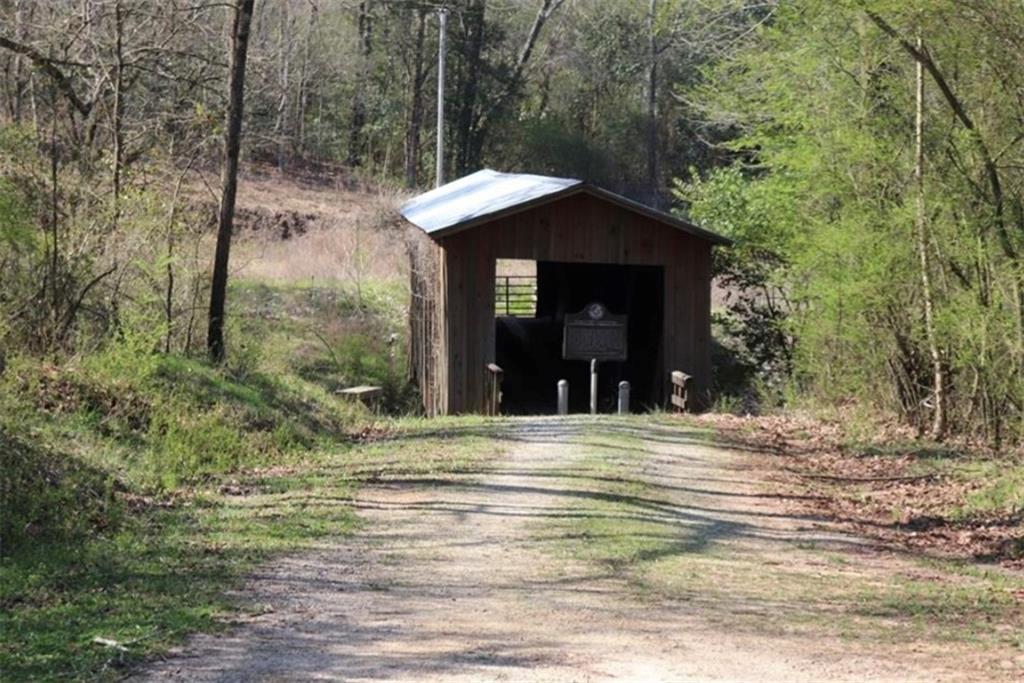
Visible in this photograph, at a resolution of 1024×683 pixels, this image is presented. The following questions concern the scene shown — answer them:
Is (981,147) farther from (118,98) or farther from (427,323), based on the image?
(427,323)

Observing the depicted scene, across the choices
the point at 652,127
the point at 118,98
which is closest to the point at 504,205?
the point at 118,98

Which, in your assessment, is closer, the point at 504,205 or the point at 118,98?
the point at 118,98

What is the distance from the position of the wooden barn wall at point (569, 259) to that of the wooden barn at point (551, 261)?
18 millimetres

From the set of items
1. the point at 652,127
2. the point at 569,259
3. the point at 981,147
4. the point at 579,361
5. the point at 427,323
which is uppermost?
the point at 652,127

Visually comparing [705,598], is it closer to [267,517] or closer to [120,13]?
[267,517]

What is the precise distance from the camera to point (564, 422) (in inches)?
714

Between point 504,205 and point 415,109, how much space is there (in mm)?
26263

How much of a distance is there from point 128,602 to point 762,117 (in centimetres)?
1643

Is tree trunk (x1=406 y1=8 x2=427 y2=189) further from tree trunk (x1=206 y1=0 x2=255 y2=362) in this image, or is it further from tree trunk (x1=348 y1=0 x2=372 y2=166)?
tree trunk (x1=206 y1=0 x2=255 y2=362)

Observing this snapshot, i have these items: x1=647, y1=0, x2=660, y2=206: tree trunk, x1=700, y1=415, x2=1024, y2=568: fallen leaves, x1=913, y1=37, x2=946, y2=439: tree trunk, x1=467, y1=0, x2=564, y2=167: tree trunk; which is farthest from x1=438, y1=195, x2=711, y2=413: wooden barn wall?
x1=647, y1=0, x2=660, y2=206: tree trunk

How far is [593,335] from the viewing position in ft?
82.5

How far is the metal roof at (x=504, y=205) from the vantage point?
22625 millimetres

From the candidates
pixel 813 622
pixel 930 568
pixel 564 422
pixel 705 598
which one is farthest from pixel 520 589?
pixel 564 422

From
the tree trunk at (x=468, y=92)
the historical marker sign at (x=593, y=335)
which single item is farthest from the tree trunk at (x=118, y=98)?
the tree trunk at (x=468, y=92)
